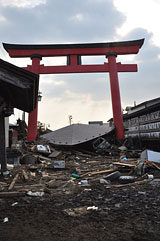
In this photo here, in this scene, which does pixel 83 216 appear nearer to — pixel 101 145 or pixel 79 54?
pixel 101 145

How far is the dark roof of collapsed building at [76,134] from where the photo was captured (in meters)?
11.7

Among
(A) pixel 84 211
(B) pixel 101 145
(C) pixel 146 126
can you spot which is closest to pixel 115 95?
(C) pixel 146 126

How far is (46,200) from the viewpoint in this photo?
11.0 ft

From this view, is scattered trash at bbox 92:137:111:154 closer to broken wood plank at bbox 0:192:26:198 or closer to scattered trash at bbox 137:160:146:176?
scattered trash at bbox 137:160:146:176

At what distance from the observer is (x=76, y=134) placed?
12422mm

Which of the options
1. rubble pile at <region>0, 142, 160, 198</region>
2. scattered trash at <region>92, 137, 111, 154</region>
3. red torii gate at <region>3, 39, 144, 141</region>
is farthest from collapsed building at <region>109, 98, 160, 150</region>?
scattered trash at <region>92, 137, 111, 154</region>

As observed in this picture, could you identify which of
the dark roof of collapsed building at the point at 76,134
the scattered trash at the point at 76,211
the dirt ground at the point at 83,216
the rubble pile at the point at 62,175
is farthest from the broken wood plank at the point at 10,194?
the dark roof of collapsed building at the point at 76,134

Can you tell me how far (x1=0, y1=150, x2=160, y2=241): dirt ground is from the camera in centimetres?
208

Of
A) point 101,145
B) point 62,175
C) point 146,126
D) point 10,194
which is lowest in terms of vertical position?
point 62,175

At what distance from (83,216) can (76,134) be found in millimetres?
9831

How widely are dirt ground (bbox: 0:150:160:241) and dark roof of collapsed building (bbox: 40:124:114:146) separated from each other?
768 cm

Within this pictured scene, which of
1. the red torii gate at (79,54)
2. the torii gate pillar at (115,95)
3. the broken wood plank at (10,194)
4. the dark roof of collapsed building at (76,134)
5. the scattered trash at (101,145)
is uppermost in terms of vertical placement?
the red torii gate at (79,54)

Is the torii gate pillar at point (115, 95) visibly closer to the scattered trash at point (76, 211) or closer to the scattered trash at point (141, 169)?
the scattered trash at point (141, 169)

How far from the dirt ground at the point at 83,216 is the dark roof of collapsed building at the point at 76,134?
7683 millimetres
